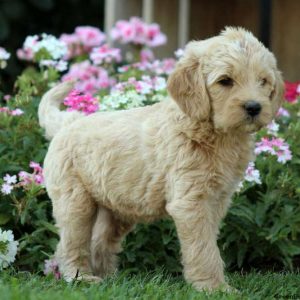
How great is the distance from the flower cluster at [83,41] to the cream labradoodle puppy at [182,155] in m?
3.83

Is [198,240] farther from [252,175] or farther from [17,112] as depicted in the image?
[17,112]

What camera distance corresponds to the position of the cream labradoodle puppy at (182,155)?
14.2 feet

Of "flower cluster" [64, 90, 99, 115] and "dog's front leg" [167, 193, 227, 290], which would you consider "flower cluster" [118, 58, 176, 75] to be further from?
"dog's front leg" [167, 193, 227, 290]

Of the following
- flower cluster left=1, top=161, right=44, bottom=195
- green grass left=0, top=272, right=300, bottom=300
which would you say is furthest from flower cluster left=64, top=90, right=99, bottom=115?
green grass left=0, top=272, right=300, bottom=300

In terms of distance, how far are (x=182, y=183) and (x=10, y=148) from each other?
6.53ft

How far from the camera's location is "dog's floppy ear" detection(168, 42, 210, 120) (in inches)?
173

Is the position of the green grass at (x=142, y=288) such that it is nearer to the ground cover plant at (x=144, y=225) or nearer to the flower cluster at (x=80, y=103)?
the ground cover plant at (x=144, y=225)

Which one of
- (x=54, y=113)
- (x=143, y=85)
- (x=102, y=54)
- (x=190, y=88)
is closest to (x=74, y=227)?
(x=54, y=113)

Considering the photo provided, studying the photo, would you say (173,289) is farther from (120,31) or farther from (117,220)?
(120,31)

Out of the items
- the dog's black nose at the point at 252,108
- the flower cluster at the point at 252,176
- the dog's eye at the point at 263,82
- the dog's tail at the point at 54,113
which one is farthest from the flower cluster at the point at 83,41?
the dog's black nose at the point at 252,108

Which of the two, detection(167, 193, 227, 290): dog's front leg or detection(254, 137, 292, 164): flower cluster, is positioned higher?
detection(254, 137, 292, 164): flower cluster

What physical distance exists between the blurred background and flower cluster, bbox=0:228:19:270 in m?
5.71

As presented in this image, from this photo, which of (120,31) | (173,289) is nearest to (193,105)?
(173,289)

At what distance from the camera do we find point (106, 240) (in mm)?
5215
